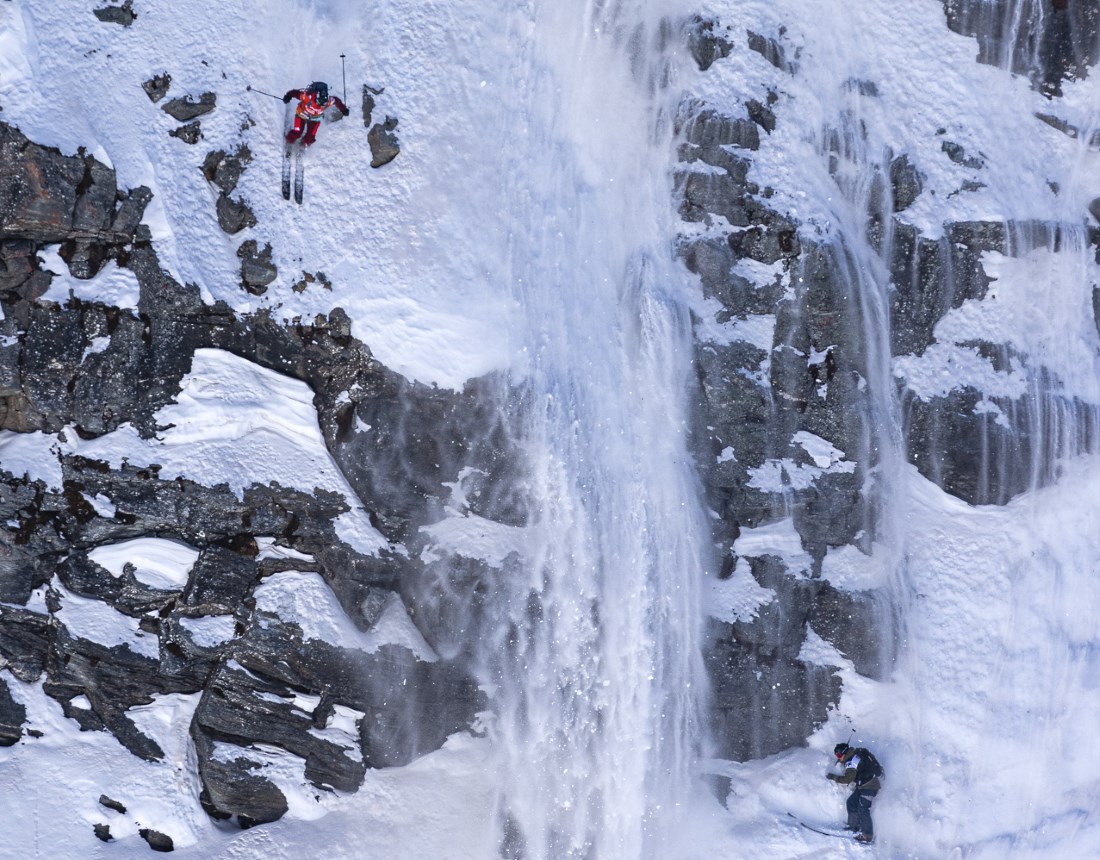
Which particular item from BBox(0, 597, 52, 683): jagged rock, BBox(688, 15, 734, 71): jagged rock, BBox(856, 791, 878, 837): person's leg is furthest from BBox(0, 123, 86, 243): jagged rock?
BBox(856, 791, 878, 837): person's leg

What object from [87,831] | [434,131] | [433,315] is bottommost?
[87,831]

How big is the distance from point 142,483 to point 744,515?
1025 centimetres

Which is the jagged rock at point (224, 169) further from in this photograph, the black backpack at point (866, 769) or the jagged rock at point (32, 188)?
the black backpack at point (866, 769)

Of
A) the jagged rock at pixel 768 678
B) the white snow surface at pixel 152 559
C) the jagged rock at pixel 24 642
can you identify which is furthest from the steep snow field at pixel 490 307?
the jagged rock at pixel 24 642

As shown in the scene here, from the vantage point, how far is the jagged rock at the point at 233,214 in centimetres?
1424

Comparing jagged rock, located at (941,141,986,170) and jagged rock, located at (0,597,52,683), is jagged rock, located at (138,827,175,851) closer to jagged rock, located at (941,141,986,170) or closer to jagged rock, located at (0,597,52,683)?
jagged rock, located at (0,597,52,683)

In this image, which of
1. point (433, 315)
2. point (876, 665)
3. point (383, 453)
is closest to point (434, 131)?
point (433, 315)

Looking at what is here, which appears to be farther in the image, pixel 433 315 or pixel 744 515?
pixel 744 515

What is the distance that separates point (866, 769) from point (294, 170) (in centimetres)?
1450

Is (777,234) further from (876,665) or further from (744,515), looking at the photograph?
(876,665)

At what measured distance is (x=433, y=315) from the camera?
14305mm

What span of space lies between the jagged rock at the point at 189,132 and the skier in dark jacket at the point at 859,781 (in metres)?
15.3

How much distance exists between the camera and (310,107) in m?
13.8

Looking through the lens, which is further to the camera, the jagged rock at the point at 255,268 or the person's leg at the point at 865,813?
the person's leg at the point at 865,813
